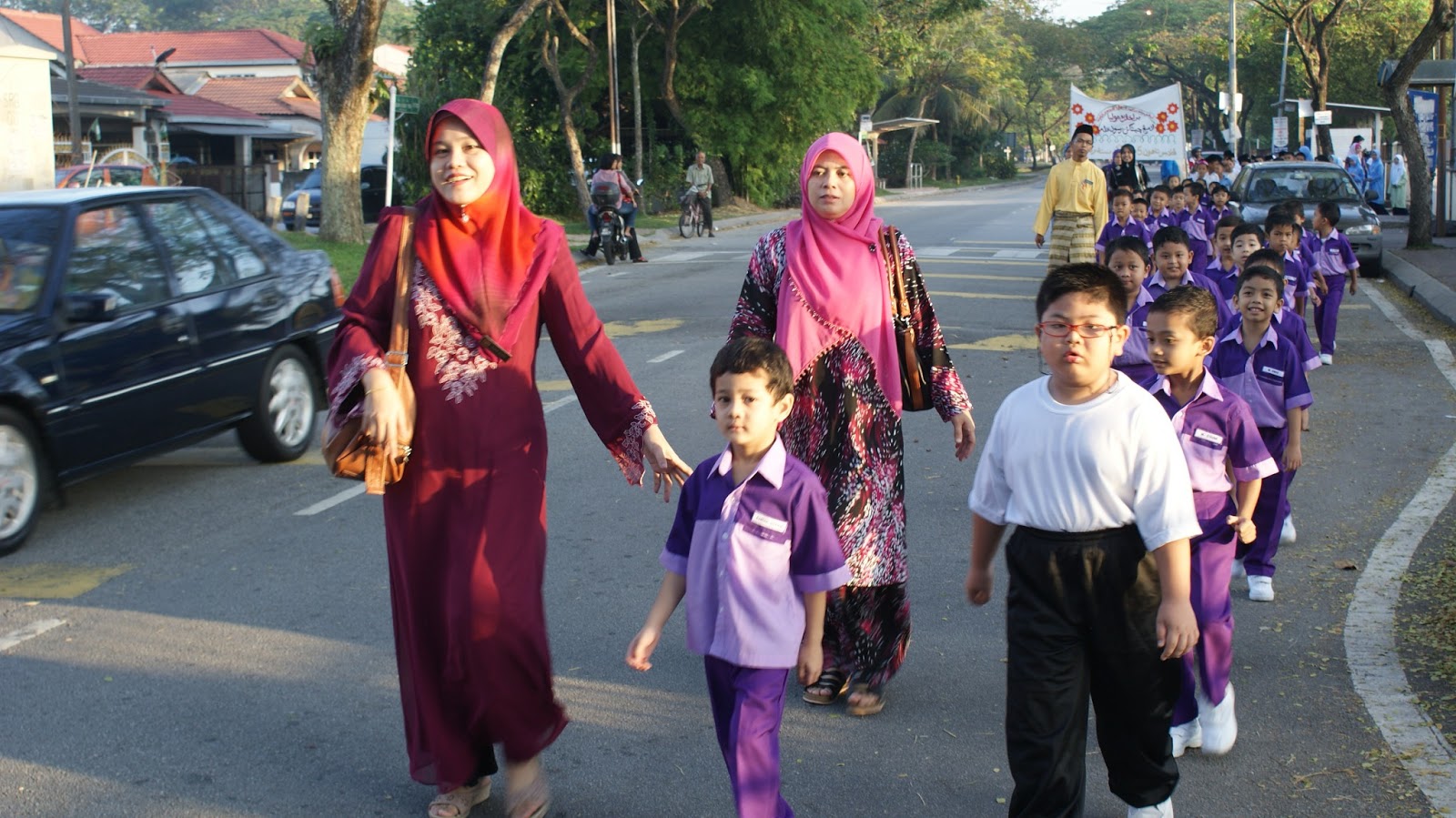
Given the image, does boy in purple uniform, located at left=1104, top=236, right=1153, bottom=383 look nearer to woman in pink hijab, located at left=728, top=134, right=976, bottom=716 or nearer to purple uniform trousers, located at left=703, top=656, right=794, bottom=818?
woman in pink hijab, located at left=728, top=134, right=976, bottom=716

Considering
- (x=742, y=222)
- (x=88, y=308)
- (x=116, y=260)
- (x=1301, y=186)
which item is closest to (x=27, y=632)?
(x=88, y=308)

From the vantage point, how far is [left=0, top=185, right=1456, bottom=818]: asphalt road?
404cm

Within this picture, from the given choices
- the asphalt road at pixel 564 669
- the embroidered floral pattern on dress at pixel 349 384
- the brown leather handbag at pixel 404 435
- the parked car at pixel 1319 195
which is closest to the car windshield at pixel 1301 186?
the parked car at pixel 1319 195

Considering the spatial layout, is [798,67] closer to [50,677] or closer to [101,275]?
[101,275]

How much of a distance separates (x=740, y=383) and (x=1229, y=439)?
5.76 ft

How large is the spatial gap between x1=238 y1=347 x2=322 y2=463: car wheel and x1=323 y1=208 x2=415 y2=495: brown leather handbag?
190 inches

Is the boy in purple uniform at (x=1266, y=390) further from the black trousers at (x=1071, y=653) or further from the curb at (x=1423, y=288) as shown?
the curb at (x=1423, y=288)

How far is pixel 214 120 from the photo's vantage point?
44406mm

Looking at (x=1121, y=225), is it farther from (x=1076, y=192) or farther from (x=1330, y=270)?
(x=1330, y=270)

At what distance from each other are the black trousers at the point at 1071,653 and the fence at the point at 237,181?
30.9 meters

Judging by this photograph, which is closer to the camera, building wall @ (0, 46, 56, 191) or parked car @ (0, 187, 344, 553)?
parked car @ (0, 187, 344, 553)

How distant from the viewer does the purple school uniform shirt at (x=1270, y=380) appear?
575 centimetres

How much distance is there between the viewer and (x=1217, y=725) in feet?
13.9

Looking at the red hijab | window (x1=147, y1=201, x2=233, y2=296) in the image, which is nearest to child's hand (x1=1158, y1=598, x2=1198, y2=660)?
the red hijab
